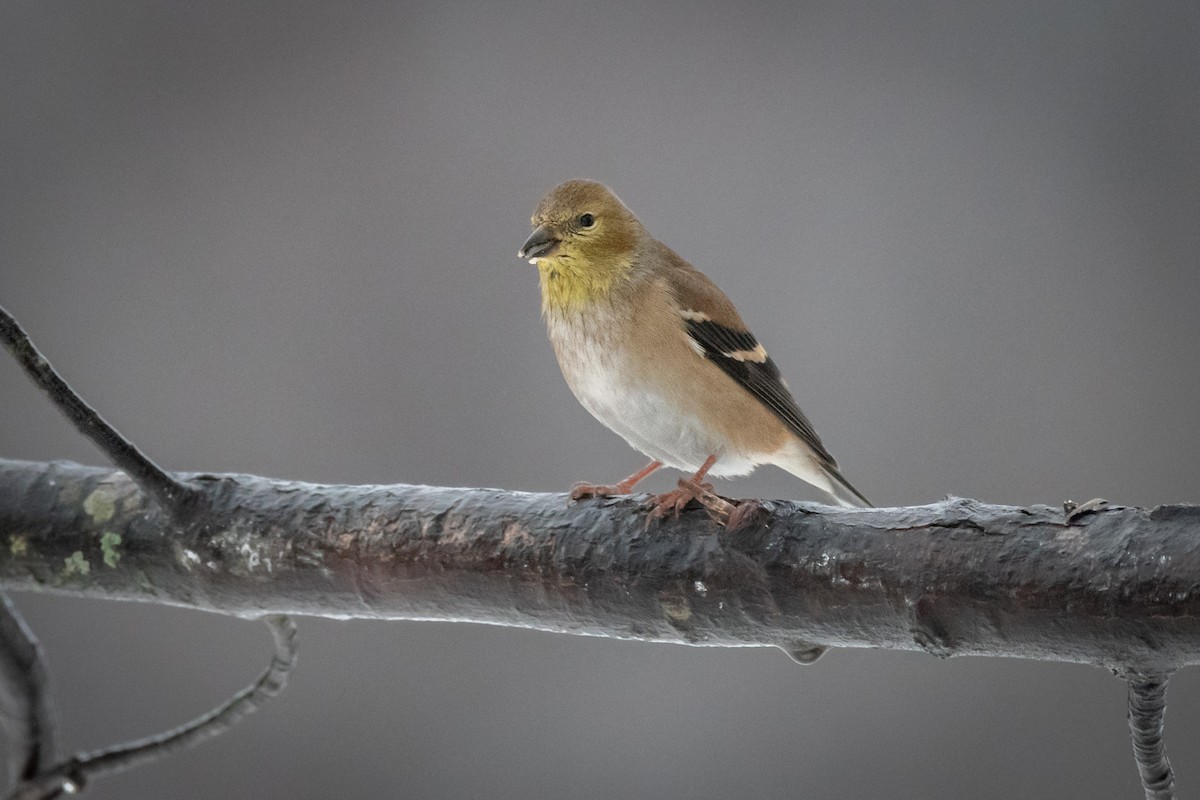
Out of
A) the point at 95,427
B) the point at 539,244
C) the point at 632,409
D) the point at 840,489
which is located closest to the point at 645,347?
the point at 632,409

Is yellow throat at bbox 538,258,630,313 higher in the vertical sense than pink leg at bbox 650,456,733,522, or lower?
higher

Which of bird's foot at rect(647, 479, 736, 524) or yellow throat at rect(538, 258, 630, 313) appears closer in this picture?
bird's foot at rect(647, 479, 736, 524)

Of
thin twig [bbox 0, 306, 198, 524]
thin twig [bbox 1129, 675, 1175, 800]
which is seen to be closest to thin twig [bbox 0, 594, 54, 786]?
thin twig [bbox 0, 306, 198, 524]

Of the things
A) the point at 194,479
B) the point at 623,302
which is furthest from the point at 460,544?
the point at 623,302

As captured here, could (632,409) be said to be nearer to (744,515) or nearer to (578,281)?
(578,281)

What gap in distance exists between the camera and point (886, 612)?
0.83m

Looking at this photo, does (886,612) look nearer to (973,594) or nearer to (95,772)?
(973,594)

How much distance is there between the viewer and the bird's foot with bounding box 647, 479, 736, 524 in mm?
930

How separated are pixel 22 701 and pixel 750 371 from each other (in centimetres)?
92

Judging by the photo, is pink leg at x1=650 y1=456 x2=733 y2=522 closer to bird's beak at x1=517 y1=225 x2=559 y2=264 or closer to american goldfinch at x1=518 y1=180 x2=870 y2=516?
american goldfinch at x1=518 y1=180 x2=870 y2=516

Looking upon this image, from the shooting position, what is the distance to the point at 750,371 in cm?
141

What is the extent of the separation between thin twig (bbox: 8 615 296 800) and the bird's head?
1.70 feet

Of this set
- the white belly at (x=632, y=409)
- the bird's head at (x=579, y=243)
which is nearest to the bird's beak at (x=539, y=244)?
the bird's head at (x=579, y=243)

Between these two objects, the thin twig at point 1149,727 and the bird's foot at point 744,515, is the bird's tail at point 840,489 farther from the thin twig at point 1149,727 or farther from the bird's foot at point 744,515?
the thin twig at point 1149,727
